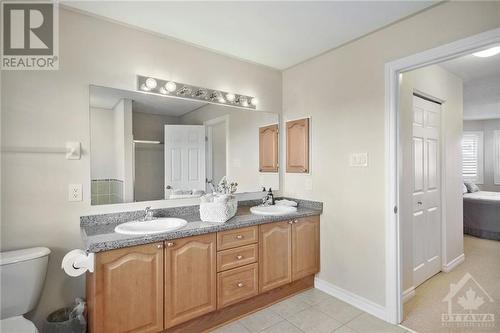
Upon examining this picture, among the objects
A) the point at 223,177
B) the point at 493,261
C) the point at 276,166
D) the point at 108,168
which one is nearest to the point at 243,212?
the point at 223,177

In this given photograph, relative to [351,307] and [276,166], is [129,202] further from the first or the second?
[351,307]

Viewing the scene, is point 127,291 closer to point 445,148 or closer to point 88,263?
point 88,263

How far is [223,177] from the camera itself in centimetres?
267

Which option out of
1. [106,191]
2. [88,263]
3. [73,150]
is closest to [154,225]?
[106,191]

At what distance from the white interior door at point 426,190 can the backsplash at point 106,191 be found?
112 inches

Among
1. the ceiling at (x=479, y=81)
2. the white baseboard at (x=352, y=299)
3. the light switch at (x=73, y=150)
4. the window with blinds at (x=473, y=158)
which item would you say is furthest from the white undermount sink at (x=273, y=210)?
the window with blinds at (x=473, y=158)

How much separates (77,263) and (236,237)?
1.09 meters

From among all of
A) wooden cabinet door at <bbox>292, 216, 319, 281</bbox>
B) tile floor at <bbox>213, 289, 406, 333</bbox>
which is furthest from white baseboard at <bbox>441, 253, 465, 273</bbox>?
wooden cabinet door at <bbox>292, 216, 319, 281</bbox>

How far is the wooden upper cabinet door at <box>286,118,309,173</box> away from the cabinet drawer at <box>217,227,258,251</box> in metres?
1.03

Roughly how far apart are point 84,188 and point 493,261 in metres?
4.81

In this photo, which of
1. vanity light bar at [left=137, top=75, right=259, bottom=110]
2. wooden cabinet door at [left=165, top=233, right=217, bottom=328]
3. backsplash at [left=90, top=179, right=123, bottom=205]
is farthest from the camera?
vanity light bar at [left=137, top=75, right=259, bottom=110]

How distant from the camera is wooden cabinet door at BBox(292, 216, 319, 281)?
2494 mm

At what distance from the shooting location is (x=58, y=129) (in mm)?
1822

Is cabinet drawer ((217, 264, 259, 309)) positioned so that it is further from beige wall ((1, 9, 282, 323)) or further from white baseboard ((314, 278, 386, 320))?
beige wall ((1, 9, 282, 323))
